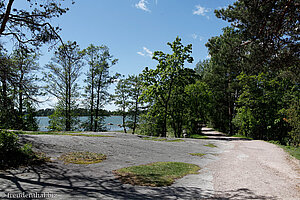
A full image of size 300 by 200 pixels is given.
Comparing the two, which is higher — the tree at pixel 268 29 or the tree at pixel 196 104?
the tree at pixel 268 29

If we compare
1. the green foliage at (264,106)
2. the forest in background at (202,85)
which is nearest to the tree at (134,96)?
the forest in background at (202,85)

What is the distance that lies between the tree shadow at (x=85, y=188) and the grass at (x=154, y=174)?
1.20 feet

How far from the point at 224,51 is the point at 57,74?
2137 centimetres

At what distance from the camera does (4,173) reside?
18.5 ft

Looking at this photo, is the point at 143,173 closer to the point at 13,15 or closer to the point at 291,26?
the point at 13,15

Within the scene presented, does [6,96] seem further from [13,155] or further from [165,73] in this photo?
[165,73]

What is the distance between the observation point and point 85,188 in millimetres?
5211

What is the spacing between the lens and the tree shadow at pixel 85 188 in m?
4.79

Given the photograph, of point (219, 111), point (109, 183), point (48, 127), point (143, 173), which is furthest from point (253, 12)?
point (219, 111)

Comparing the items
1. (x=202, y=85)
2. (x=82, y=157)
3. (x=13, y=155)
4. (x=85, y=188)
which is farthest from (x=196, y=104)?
(x=85, y=188)

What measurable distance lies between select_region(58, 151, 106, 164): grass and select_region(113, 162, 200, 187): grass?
1.65m

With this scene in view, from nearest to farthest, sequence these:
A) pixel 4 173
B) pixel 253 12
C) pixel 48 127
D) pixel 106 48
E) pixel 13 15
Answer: pixel 4 173 → pixel 13 15 → pixel 253 12 → pixel 48 127 → pixel 106 48

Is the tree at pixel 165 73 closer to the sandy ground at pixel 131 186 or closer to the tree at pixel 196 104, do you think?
the tree at pixel 196 104

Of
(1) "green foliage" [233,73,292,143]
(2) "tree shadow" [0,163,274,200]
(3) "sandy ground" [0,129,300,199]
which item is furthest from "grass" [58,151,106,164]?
(1) "green foliage" [233,73,292,143]
